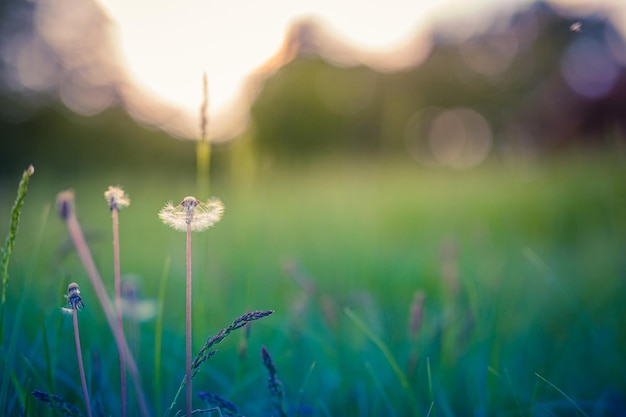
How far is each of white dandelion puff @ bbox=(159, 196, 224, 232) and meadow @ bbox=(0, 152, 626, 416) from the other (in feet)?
0.93

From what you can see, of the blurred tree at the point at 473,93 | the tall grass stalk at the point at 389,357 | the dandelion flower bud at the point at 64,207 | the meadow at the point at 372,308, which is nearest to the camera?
the dandelion flower bud at the point at 64,207

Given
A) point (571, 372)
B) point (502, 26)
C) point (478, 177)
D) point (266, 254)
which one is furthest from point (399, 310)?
point (502, 26)

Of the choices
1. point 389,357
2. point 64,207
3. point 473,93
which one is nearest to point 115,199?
point 64,207

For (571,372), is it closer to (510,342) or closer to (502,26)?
(510,342)

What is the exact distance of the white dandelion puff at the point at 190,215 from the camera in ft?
2.16

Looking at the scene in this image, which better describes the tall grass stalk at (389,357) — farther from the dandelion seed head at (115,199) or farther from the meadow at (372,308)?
the dandelion seed head at (115,199)

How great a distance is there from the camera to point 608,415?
1139 mm

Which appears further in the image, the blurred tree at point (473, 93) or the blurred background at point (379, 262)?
the blurred tree at point (473, 93)

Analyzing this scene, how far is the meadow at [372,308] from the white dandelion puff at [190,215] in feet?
0.93

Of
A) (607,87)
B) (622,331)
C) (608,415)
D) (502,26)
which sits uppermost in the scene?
(502,26)

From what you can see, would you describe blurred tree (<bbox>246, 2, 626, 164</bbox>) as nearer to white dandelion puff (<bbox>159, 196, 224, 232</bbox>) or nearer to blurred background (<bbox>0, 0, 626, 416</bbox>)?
blurred background (<bbox>0, 0, 626, 416</bbox>)

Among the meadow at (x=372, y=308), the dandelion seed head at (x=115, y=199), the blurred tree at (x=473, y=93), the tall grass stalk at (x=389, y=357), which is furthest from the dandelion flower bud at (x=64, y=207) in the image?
the blurred tree at (x=473, y=93)

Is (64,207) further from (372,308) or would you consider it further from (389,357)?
(372,308)

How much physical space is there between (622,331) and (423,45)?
2301cm
